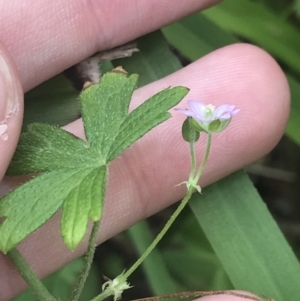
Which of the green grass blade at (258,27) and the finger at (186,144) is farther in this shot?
the green grass blade at (258,27)

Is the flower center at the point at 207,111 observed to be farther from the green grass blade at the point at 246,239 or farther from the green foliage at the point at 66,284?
the green foliage at the point at 66,284

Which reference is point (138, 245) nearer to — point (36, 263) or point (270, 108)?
point (36, 263)

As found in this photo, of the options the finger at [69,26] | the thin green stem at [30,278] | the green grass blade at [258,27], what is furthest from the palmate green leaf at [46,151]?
the green grass blade at [258,27]

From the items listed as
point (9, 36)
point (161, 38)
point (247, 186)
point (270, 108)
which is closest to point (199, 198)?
point (247, 186)

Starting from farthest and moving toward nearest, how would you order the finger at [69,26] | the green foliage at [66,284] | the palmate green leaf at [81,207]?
the green foliage at [66,284], the finger at [69,26], the palmate green leaf at [81,207]

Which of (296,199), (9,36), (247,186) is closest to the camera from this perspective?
(9,36)

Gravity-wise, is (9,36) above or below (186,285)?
above
